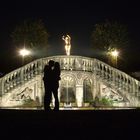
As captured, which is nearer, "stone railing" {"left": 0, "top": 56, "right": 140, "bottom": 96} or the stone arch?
"stone railing" {"left": 0, "top": 56, "right": 140, "bottom": 96}

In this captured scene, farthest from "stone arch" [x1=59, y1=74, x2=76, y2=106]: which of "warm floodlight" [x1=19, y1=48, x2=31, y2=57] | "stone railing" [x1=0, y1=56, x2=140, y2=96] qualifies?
"warm floodlight" [x1=19, y1=48, x2=31, y2=57]

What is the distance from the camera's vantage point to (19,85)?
38.8 m

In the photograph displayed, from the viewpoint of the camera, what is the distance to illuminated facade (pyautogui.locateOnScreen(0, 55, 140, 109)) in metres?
38.8

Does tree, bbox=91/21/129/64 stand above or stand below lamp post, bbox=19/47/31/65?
above

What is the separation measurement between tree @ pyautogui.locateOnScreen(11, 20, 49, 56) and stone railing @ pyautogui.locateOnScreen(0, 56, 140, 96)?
21391 mm

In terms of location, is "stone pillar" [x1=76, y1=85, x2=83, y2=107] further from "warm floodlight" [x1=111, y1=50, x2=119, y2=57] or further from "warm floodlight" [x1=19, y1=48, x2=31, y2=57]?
"warm floodlight" [x1=111, y1=50, x2=119, y2=57]

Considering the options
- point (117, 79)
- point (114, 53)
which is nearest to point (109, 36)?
point (114, 53)

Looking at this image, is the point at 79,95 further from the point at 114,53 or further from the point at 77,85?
the point at 114,53

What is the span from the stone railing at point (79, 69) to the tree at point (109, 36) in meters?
21.1
